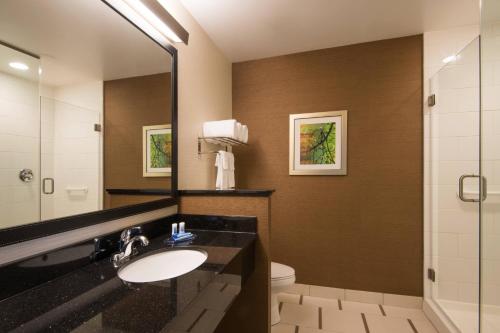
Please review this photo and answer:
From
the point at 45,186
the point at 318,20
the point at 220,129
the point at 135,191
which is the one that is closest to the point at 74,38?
the point at 45,186

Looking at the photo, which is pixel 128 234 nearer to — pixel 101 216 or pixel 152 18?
pixel 101 216

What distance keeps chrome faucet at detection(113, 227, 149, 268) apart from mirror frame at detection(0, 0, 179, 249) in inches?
3.8

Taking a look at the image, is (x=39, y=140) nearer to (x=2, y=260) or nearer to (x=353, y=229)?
(x=2, y=260)

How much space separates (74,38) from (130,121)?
0.42 meters

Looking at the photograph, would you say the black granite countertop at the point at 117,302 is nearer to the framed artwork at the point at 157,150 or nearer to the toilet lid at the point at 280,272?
the framed artwork at the point at 157,150

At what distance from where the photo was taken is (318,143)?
95.6 inches

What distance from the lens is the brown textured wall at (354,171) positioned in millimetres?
2199

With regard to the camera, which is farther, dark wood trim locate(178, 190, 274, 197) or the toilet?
the toilet

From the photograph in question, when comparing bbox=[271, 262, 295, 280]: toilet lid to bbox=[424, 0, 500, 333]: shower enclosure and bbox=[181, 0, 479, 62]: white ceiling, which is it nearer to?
bbox=[424, 0, 500, 333]: shower enclosure

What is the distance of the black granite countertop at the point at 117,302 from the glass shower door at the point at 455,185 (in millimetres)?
2045

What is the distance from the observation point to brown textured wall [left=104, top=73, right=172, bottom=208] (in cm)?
114

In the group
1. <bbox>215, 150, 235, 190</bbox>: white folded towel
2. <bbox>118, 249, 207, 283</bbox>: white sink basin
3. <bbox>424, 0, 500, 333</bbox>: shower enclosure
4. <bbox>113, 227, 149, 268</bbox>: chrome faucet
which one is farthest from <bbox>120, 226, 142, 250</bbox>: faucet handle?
<bbox>424, 0, 500, 333</bbox>: shower enclosure

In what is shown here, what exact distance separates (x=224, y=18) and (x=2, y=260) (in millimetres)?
2037

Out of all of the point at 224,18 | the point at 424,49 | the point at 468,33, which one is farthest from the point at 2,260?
the point at 468,33
